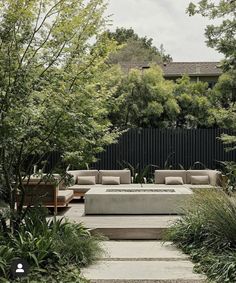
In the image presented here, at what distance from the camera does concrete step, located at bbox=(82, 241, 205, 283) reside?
5.11m

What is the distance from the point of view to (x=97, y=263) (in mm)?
5816

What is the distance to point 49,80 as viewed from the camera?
591cm

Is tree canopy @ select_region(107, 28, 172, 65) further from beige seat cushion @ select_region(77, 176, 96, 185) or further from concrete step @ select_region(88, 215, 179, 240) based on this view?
concrete step @ select_region(88, 215, 179, 240)

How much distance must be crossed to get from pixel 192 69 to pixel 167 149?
43.1 feet

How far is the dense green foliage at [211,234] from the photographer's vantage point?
17.3 feet

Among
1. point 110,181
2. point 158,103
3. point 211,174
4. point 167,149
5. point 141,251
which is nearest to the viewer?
point 141,251

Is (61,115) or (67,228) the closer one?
(61,115)

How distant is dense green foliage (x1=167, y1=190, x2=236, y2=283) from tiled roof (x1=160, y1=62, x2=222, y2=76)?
1929 cm

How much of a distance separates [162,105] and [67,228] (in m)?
11.6

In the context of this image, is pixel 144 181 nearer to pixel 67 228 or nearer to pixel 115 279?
pixel 67 228

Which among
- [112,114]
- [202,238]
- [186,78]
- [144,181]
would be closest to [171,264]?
[202,238]

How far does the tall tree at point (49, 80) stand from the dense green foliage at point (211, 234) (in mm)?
1593

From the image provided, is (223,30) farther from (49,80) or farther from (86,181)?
(49,80)

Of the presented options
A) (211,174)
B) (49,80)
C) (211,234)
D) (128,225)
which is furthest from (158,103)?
(49,80)
